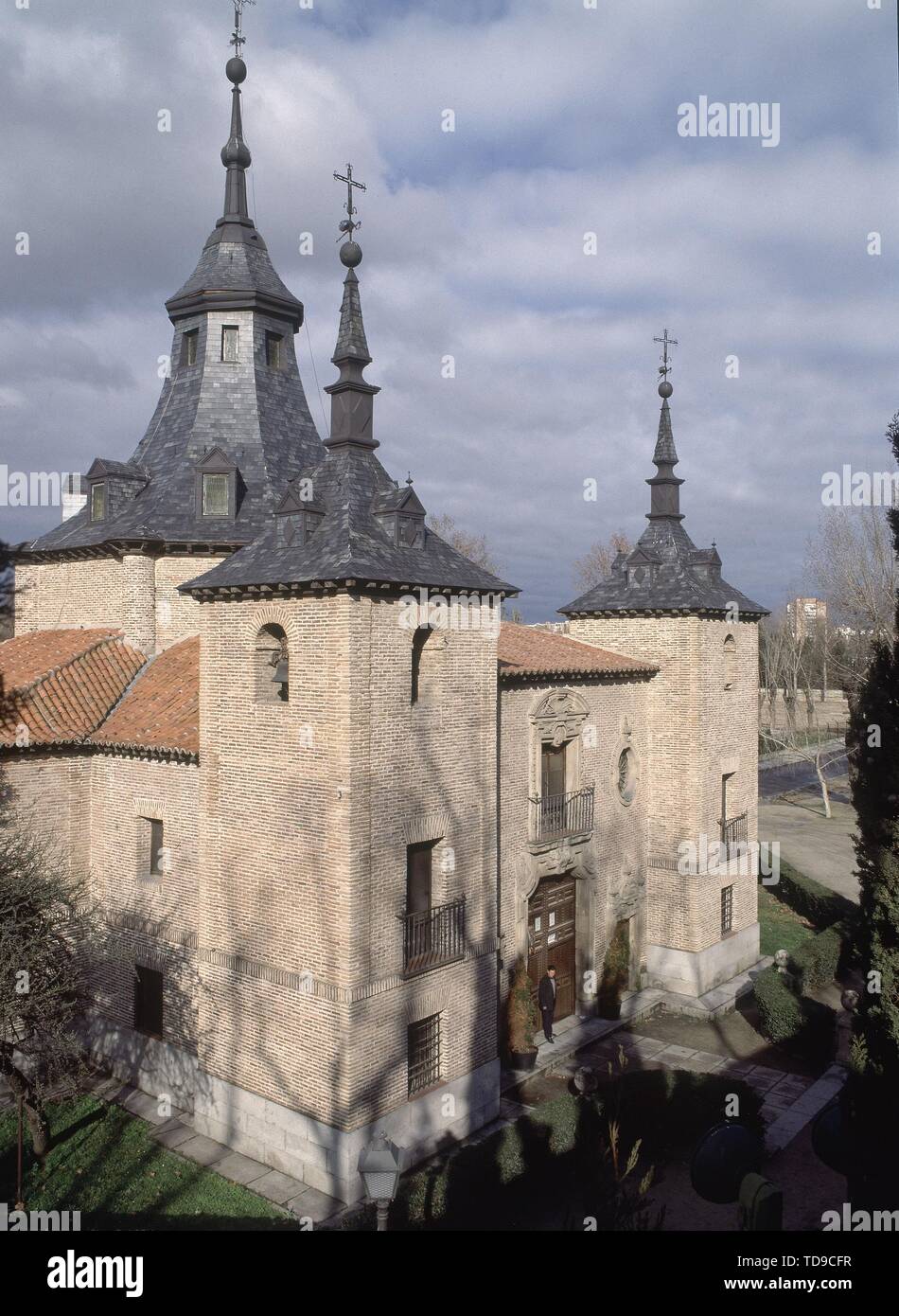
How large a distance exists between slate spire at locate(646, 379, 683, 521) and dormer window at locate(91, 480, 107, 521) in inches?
546

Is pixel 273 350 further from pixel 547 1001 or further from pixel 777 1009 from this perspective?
pixel 777 1009

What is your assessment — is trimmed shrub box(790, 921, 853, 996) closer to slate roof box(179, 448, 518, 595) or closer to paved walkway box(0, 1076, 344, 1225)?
paved walkway box(0, 1076, 344, 1225)

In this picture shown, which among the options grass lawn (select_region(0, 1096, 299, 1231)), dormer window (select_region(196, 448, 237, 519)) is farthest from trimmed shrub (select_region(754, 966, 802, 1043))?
dormer window (select_region(196, 448, 237, 519))

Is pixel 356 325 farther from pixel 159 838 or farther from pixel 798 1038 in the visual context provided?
pixel 798 1038

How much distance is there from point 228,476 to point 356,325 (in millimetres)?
5325

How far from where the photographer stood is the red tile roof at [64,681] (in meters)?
17.2

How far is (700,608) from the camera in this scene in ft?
72.0

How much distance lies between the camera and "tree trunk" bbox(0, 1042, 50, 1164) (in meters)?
13.6

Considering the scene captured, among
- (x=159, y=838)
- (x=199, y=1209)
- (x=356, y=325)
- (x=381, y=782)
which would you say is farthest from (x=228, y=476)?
(x=199, y=1209)

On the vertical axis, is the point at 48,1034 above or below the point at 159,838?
below

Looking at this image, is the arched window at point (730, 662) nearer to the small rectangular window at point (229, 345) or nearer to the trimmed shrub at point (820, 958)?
the trimmed shrub at point (820, 958)

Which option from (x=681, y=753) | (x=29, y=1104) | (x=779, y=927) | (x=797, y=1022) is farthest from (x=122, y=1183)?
(x=779, y=927)

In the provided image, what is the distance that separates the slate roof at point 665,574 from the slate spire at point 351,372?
898cm
